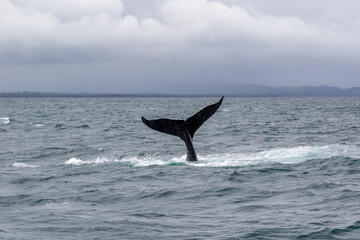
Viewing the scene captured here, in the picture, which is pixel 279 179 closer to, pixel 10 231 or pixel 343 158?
pixel 343 158

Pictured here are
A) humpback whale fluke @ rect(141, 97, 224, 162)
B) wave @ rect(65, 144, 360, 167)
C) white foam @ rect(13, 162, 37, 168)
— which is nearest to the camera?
humpback whale fluke @ rect(141, 97, 224, 162)

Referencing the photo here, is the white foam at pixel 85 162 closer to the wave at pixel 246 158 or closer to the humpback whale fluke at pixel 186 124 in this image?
the wave at pixel 246 158

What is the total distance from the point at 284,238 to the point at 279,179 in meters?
4.79

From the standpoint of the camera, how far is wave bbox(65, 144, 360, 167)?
15556 mm

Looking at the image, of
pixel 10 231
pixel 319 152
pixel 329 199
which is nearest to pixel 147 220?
pixel 10 231

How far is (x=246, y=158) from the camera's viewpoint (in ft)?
54.5

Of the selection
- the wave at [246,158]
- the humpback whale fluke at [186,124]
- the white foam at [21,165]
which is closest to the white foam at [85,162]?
the wave at [246,158]

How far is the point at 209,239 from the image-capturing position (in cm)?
799

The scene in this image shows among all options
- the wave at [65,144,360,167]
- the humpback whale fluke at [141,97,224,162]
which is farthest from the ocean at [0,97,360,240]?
the humpback whale fluke at [141,97,224,162]

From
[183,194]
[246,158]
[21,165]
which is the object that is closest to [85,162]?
[21,165]

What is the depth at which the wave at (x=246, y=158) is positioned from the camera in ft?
51.0

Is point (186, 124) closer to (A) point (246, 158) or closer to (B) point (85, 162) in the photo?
(A) point (246, 158)

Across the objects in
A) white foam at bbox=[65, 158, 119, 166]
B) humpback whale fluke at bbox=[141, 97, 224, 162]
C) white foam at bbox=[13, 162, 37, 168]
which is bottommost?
white foam at bbox=[13, 162, 37, 168]

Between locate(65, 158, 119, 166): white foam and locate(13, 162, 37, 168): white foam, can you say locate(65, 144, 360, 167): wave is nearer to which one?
locate(65, 158, 119, 166): white foam
